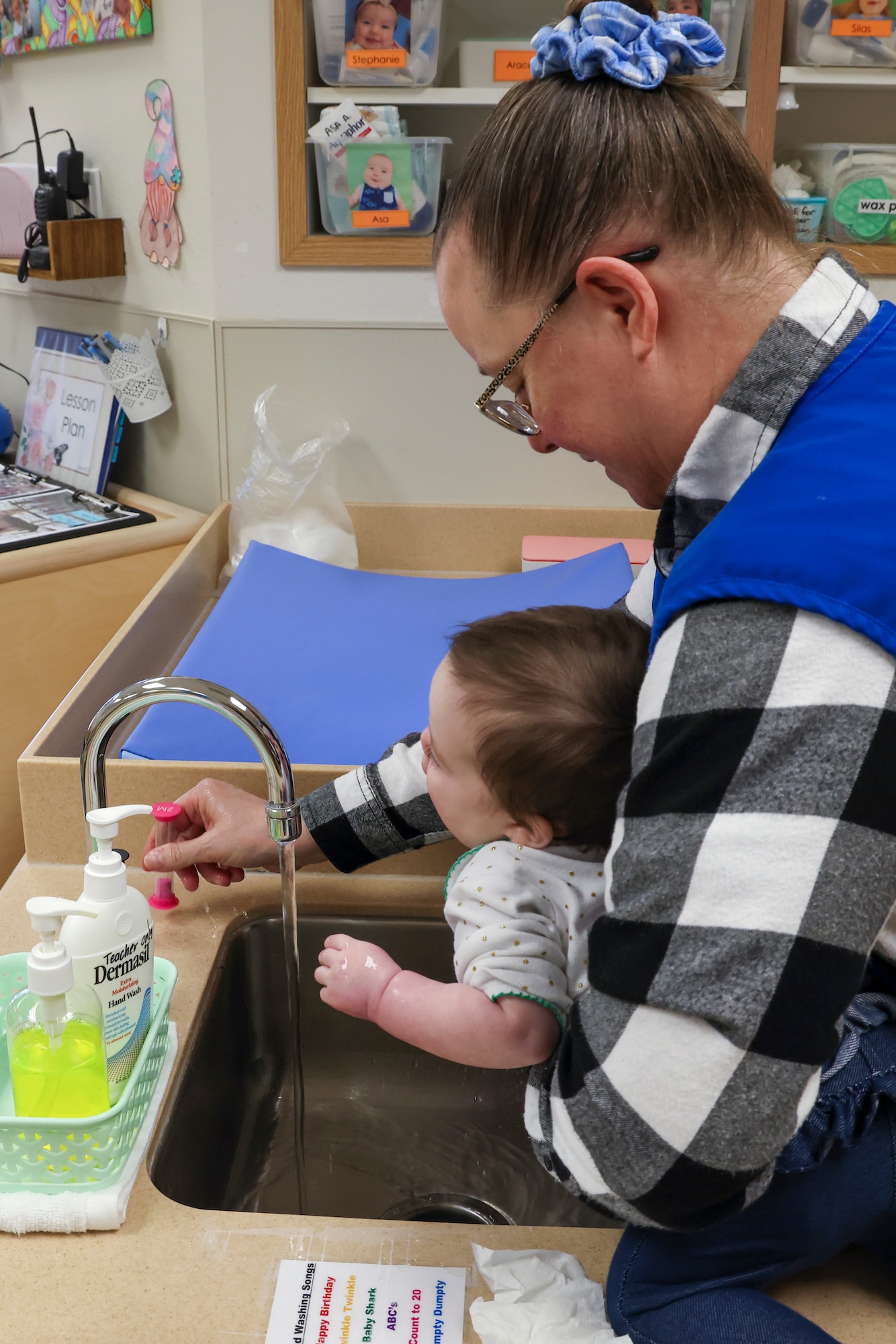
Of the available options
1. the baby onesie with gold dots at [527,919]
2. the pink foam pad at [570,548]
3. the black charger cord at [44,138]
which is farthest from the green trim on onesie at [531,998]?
the black charger cord at [44,138]

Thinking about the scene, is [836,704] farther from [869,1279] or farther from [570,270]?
[869,1279]

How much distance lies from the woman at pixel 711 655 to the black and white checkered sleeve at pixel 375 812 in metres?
0.38

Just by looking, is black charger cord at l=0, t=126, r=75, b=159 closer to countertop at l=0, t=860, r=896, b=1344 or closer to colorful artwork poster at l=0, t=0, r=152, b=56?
colorful artwork poster at l=0, t=0, r=152, b=56

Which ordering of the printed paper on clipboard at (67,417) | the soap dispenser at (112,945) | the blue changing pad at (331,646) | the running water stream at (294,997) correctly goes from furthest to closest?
1. the printed paper on clipboard at (67,417)
2. the blue changing pad at (331,646)
3. the running water stream at (294,997)
4. the soap dispenser at (112,945)

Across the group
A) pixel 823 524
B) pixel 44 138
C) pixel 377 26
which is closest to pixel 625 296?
pixel 823 524

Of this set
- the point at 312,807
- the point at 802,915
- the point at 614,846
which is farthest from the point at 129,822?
the point at 802,915

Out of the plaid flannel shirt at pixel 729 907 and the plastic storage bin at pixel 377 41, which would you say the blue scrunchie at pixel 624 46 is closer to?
the plaid flannel shirt at pixel 729 907

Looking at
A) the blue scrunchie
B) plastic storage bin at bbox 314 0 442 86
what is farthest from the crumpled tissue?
plastic storage bin at bbox 314 0 442 86

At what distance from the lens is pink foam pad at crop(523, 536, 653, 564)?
2004 mm

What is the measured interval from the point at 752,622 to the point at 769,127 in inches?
65.0

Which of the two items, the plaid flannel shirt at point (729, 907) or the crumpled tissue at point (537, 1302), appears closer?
the plaid flannel shirt at point (729, 907)

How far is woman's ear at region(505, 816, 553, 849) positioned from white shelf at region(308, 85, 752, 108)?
1475 millimetres

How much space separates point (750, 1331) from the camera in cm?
71

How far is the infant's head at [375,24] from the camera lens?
1868 millimetres
